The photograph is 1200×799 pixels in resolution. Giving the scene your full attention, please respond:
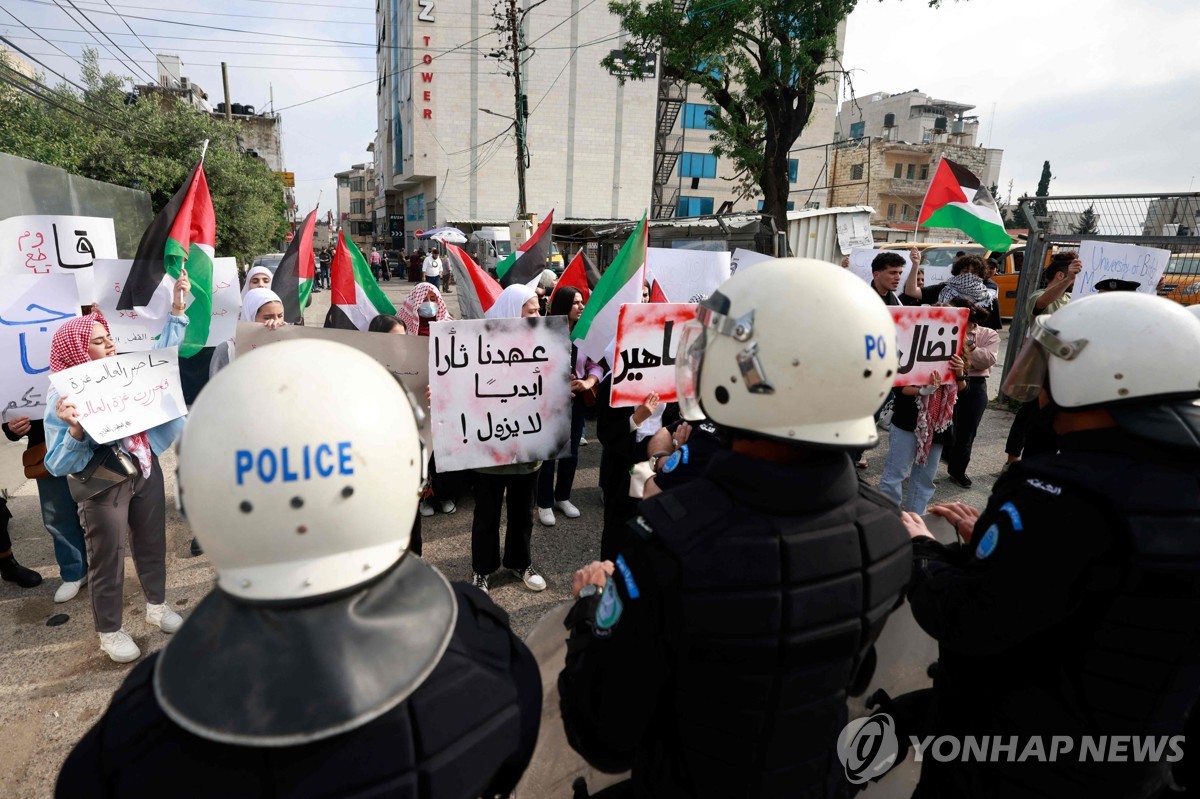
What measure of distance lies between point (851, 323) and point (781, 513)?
18.1 inches

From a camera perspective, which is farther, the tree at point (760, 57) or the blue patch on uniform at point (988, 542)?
the tree at point (760, 57)

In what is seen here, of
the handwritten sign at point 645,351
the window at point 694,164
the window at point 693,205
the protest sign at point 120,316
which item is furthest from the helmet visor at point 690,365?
the window at point 694,164

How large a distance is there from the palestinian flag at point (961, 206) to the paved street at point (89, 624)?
8.24ft

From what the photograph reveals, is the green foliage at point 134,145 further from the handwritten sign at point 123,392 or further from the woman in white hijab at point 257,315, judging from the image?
the handwritten sign at point 123,392

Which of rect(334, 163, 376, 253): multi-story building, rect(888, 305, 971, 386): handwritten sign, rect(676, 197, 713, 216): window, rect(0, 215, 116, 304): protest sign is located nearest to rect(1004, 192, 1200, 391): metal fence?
rect(888, 305, 971, 386): handwritten sign

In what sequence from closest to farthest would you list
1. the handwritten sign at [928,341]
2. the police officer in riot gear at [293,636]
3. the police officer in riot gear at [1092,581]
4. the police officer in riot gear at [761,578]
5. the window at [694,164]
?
the police officer in riot gear at [293,636] < the police officer in riot gear at [761,578] < the police officer in riot gear at [1092,581] < the handwritten sign at [928,341] < the window at [694,164]

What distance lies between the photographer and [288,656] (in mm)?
931

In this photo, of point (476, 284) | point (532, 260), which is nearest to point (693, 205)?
point (532, 260)

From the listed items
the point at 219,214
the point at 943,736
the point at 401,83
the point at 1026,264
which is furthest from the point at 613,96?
the point at 943,736

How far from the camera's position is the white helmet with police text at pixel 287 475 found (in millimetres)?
955

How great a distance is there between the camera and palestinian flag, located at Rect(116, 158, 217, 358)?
13.6 feet

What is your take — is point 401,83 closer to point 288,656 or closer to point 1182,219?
point 1182,219

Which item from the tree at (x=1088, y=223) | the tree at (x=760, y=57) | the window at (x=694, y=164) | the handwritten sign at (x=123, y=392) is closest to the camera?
the handwritten sign at (x=123, y=392)

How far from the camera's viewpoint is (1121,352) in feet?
5.61
